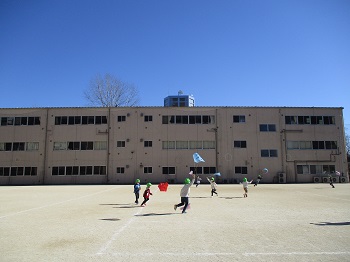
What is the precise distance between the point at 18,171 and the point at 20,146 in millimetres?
3702

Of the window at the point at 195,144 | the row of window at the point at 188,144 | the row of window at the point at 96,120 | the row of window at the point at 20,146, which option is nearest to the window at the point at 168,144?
the row of window at the point at 188,144

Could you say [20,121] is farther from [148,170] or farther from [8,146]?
[148,170]

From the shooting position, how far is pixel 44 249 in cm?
665

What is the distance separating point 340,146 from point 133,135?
103ft

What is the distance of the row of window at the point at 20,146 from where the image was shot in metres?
39.1

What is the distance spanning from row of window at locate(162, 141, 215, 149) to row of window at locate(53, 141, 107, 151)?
9394 mm

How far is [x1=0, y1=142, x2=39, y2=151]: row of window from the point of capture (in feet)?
128

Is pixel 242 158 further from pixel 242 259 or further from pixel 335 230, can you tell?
pixel 242 259

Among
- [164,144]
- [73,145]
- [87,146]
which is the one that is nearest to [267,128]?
[164,144]

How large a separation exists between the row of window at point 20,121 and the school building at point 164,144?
0.15 m

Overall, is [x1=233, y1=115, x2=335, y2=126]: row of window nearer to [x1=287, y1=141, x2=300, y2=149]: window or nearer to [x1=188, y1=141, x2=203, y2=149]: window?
[x1=287, y1=141, x2=300, y2=149]: window

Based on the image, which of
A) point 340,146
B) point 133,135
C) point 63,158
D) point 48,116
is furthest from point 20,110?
point 340,146

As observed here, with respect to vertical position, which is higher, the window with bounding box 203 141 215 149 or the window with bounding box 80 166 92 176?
the window with bounding box 203 141 215 149

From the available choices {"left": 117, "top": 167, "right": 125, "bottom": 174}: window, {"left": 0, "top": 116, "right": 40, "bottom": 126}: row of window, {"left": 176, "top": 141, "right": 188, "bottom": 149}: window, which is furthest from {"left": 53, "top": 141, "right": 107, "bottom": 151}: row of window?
{"left": 176, "top": 141, "right": 188, "bottom": 149}: window
